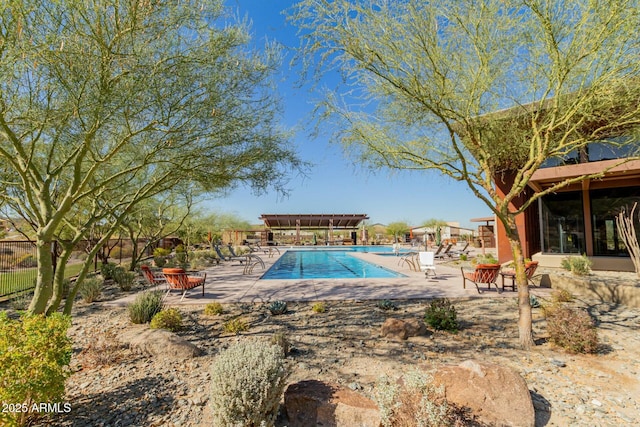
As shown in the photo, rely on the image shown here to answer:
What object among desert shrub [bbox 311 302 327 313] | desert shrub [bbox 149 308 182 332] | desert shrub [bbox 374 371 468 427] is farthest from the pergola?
desert shrub [bbox 374 371 468 427]

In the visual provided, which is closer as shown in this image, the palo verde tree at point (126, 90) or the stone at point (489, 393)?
the stone at point (489, 393)

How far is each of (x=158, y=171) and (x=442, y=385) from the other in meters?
6.38

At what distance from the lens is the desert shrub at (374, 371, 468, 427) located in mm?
2365

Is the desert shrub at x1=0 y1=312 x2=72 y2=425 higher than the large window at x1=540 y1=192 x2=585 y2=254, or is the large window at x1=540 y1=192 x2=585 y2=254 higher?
the large window at x1=540 y1=192 x2=585 y2=254

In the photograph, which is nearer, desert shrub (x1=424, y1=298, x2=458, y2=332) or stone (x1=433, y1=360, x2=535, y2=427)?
stone (x1=433, y1=360, x2=535, y2=427)

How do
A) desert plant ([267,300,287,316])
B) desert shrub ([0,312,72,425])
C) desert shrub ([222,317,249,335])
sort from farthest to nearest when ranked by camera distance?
desert plant ([267,300,287,316]), desert shrub ([222,317,249,335]), desert shrub ([0,312,72,425])

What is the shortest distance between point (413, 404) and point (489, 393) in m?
0.82

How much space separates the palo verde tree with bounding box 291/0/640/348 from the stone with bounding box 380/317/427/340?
139 centimetres

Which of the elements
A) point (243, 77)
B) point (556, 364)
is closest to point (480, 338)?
point (556, 364)

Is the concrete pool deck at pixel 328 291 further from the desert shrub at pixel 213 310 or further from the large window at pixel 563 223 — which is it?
the large window at pixel 563 223

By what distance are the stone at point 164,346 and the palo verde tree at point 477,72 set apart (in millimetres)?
3679

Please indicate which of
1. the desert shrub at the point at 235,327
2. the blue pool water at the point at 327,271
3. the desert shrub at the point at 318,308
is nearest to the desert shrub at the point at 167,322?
the desert shrub at the point at 235,327

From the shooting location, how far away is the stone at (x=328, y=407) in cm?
256

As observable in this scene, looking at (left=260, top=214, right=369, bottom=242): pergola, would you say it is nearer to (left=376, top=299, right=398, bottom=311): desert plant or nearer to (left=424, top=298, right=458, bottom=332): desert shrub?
(left=376, top=299, right=398, bottom=311): desert plant
